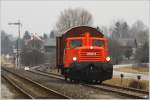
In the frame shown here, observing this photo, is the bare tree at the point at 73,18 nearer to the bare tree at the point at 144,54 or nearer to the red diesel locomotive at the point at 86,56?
the bare tree at the point at 144,54

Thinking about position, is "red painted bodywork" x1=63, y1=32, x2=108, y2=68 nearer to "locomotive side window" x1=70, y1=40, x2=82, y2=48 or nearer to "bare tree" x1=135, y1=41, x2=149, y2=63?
"locomotive side window" x1=70, y1=40, x2=82, y2=48

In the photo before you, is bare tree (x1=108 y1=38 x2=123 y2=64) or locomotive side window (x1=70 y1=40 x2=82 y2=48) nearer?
locomotive side window (x1=70 y1=40 x2=82 y2=48)

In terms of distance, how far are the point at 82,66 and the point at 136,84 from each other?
3.46m

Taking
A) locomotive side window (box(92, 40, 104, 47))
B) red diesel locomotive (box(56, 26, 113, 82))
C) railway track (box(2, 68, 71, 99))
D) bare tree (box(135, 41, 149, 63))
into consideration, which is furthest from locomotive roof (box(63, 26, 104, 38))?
bare tree (box(135, 41, 149, 63))

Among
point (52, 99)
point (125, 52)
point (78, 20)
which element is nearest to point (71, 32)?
point (52, 99)

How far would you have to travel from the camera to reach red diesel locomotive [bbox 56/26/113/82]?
2486 cm

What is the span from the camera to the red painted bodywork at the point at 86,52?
25.2 metres

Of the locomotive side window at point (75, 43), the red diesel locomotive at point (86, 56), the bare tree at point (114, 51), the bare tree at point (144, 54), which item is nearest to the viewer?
the red diesel locomotive at point (86, 56)

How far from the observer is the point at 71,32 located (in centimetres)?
2681

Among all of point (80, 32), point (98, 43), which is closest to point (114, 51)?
point (80, 32)

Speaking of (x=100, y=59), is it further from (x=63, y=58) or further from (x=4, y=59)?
(x=4, y=59)

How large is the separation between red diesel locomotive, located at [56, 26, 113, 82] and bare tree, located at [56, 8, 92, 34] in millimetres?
35995

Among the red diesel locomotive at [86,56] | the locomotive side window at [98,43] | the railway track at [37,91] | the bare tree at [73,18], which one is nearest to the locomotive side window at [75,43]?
the red diesel locomotive at [86,56]

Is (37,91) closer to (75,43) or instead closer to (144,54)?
(75,43)
